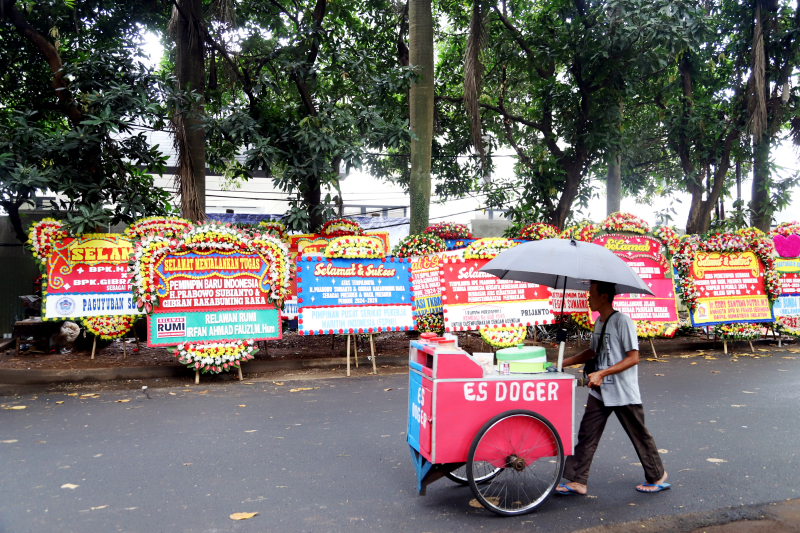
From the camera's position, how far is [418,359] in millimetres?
4602

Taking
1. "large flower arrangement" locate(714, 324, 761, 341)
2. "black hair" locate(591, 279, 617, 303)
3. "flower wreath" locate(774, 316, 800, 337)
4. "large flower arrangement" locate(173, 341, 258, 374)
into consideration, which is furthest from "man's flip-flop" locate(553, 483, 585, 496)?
"flower wreath" locate(774, 316, 800, 337)

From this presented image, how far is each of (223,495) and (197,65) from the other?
10.5 meters

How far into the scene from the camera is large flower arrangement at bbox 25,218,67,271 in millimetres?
10070

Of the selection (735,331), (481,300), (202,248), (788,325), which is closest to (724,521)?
(481,300)

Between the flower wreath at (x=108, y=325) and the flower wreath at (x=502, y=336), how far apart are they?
650 cm

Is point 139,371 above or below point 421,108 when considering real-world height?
below

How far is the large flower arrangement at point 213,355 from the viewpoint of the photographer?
9.15 meters

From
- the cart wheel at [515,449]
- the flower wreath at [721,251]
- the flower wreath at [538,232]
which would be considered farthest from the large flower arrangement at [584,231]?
the cart wheel at [515,449]

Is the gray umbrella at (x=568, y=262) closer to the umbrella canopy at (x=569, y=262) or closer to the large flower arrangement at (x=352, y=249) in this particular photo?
the umbrella canopy at (x=569, y=262)

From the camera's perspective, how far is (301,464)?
5.15m

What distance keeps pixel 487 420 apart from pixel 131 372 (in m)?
7.35

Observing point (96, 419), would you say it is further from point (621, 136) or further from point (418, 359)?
point (621, 136)

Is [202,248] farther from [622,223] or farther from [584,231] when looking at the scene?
[622,223]

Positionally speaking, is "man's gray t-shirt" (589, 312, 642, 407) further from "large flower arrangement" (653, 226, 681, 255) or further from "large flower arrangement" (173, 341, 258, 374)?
"large flower arrangement" (653, 226, 681, 255)
